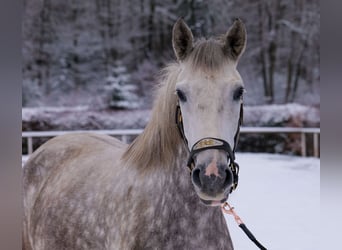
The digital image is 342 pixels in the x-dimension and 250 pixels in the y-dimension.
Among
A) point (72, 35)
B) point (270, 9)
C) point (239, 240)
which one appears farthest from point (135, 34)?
point (239, 240)

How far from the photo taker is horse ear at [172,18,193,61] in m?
1.17

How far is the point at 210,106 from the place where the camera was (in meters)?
1.06

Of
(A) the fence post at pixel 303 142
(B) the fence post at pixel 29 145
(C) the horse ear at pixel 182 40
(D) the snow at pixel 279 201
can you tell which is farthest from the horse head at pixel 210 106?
(B) the fence post at pixel 29 145

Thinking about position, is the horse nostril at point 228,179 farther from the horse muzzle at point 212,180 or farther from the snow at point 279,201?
the snow at point 279,201

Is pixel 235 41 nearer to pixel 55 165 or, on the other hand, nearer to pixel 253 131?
pixel 55 165

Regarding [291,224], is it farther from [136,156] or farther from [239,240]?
[136,156]

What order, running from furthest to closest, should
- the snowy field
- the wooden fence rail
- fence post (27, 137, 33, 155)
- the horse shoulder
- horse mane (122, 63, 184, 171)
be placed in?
fence post (27, 137, 33, 155), the wooden fence rail, the snowy field, the horse shoulder, horse mane (122, 63, 184, 171)

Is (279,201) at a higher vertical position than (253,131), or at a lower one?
lower

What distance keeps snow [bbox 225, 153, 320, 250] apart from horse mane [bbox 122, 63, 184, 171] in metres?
1.02

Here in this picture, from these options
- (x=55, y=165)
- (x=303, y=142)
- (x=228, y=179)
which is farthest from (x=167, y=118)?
(x=303, y=142)

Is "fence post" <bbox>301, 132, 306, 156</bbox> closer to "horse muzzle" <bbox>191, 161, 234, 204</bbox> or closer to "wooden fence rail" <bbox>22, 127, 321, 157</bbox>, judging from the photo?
"wooden fence rail" <bbox>22, 127, 321, 157</bbox>

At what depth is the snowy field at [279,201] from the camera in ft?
6.51

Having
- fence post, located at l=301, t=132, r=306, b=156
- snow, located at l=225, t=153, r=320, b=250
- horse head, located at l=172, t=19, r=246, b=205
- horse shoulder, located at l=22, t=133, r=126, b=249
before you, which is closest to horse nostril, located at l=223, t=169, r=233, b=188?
horse head, located at l=172, t=19, r=246, b=205

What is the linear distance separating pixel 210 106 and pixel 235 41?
0.26 metres
